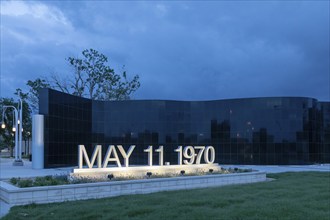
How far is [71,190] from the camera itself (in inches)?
511

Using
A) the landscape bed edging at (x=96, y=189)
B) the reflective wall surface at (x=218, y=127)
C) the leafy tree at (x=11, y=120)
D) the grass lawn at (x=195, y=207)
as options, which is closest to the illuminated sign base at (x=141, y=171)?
the landscape bed edging at (x=96, y=189)

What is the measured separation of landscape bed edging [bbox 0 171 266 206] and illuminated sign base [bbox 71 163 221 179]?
2.13 m

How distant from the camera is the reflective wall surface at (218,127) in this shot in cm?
3553

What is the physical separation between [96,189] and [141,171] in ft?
16.9

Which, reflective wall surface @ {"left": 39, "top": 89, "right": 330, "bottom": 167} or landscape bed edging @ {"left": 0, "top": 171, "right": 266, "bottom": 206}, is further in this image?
reflective wall surface @ {"left": 39, "top": 89, "right": 330, "bottom": 167}

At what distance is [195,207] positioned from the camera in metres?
10.7

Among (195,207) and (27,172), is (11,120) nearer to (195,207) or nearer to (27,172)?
(27,172)

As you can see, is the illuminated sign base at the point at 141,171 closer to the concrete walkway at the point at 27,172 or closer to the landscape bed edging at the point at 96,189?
the landscape bed edging at the point at 96,189

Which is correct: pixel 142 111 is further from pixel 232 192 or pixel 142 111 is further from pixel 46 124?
pixel 232 192

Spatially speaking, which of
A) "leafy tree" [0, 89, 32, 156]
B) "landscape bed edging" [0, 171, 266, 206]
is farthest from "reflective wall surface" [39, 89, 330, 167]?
"leafy tree" [0, 89, 32, 156]

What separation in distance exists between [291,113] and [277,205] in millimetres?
26764

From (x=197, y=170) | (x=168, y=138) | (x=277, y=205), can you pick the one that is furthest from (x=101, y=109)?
(x=277, y=205)

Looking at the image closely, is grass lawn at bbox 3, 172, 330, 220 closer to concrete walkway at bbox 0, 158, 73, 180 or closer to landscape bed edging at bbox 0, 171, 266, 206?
landscape bed edging at bbox 0, 171, 266, 206

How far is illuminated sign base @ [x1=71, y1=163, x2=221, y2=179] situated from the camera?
16644mm
